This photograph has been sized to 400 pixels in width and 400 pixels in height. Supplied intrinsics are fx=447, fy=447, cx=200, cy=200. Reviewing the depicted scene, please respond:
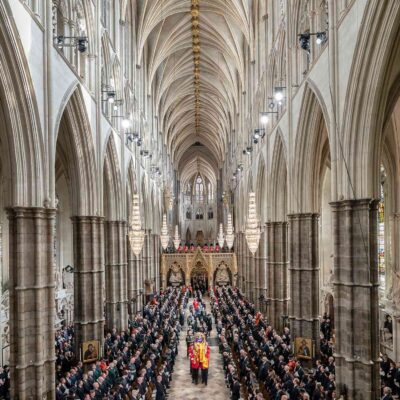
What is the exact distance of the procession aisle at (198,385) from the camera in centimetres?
1773

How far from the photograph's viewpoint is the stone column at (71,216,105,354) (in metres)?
20.0

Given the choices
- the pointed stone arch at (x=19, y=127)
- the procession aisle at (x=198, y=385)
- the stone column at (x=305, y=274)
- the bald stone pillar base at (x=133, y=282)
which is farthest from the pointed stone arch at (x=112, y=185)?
the pointed stone arch at (x=19, y=127)

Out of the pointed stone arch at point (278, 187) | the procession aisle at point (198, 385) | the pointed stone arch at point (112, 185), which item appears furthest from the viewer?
the pointed stone arch at point (278, 187)

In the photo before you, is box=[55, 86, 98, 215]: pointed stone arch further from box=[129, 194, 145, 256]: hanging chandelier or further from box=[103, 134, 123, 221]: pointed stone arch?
box=[103, 134, 123, 221]: pointed stone arch

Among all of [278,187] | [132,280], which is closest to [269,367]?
[278,187]

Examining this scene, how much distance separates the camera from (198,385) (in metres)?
19.1

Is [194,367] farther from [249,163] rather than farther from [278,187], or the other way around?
[249,163]

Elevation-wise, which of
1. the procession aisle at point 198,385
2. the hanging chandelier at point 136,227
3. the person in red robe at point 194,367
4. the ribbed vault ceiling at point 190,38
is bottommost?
the procession aisle at point 198,385

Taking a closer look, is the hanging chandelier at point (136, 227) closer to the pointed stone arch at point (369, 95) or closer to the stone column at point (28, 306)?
the stone column at point (28, 306)

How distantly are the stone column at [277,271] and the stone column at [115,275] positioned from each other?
878cm

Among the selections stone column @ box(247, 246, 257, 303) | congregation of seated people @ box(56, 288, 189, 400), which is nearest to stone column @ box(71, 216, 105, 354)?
congregation of seated people @ box(56, 288, 189, 400)

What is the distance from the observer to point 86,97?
19266 mm

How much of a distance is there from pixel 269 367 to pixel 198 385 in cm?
352

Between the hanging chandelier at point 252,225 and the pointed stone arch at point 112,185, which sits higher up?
the pointed stone arch at point 112,185
